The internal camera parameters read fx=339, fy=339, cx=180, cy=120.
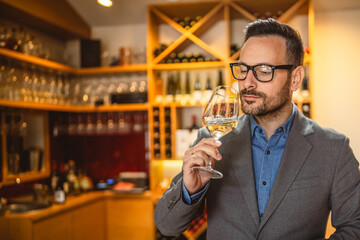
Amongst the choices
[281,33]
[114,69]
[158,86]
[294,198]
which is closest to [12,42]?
[114,69]

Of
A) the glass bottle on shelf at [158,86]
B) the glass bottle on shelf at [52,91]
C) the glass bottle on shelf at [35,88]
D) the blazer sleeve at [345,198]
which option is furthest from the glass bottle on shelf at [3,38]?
the blazer sleeve at [345,198]

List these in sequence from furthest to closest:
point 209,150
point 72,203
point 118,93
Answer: point 118,93 → point 72,203 → point 209,150

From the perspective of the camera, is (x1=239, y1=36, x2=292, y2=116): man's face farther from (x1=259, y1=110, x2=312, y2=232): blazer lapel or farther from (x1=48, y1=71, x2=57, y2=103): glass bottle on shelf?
(x1=48, y1=71, x2=57, y2=103): glass bottle on shelf

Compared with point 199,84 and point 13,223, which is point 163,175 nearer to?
point 199,84

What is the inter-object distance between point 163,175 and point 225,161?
9.30 ft

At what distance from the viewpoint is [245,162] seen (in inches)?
52.3

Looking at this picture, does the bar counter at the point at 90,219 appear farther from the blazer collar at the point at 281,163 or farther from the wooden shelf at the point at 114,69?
the blazer collar at the point at 281,163

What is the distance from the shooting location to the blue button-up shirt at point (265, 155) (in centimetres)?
130

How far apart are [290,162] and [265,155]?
10 centimetres

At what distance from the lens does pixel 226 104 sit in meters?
1.17

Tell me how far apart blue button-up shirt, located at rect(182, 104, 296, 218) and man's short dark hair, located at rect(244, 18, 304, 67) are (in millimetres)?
228

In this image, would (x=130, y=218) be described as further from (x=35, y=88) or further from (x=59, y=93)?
(x=35, y=88)

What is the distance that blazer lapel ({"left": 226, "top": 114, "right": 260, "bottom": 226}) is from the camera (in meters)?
1.26

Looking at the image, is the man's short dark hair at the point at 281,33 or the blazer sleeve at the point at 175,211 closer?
the blazer sleeve at the point at 175,211
